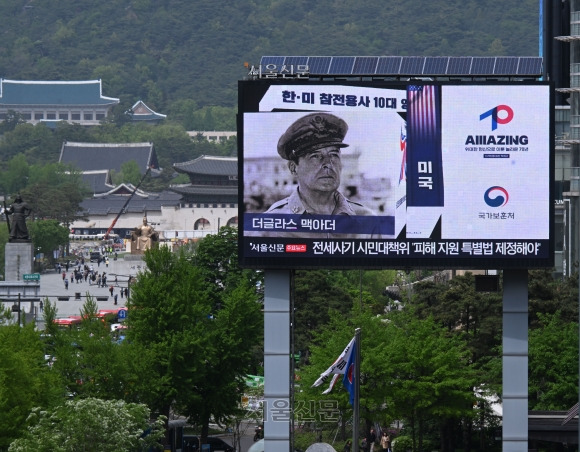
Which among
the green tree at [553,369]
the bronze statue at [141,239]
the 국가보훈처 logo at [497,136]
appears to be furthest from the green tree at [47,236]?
the 국가보훈처 logo at [497,136]

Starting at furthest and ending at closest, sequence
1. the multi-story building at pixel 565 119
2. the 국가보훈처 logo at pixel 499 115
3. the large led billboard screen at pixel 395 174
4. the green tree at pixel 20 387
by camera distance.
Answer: the multi-story building at pixel 565 119
the green tree at pixel 20 387
the 국가보훈처 logo at pixel 499 115
the large led billboard screen at pixel 395 174

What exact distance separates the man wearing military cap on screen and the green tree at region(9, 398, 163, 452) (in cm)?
649

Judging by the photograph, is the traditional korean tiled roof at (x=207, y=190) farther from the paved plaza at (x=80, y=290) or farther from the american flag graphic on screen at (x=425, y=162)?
the american flag graphic on screen at (x=425, y=162)

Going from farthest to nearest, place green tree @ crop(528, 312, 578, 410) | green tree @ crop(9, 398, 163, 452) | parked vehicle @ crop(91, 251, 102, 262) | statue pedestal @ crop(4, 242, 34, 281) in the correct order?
1. parked vehicle @ crop(91, 251, 102, 262)
2. statue pedestal @ crop(4, 242, 34, 281)
3. green tree @ crop(528, 312, 578, 410)
4. green tree @ crop(9, 398, 163, 452)

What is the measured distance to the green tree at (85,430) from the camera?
139 feet

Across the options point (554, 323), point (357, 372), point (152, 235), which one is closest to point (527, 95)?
point (357, 372)

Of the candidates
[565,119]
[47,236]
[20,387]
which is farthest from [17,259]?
[47,236]

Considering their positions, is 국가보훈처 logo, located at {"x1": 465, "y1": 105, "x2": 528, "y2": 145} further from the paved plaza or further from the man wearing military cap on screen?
the paved plaza

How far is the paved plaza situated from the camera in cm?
10475

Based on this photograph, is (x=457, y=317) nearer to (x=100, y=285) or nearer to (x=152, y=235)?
(x=100, y=285)

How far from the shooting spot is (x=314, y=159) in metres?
41.7

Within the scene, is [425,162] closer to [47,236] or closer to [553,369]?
[553,369]

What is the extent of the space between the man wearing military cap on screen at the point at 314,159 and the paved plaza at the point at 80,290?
47021 mm

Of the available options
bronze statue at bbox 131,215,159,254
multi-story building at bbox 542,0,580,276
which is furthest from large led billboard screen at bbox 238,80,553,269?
bronze statue at bbox 131,215,159,254
